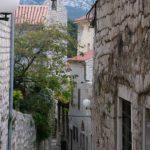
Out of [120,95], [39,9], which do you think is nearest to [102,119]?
[120,95]

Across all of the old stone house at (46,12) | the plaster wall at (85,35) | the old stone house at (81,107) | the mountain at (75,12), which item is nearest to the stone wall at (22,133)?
the old stone house at (81,107)

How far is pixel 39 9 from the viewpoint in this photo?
37.5 m

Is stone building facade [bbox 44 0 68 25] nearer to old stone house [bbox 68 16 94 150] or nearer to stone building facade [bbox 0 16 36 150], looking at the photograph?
old stone house [bbox 68 16 94 150]

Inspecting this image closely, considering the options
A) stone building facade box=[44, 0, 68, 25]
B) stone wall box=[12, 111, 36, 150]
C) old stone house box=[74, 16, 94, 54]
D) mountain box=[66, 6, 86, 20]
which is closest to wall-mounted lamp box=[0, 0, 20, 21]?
stone wall box=[12, 111, 36, 150]

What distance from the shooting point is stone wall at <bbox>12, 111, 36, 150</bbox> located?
1476 centimetres

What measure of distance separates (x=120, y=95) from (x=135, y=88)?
A: 3.27ft

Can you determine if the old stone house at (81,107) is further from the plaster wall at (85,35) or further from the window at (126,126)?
the window at (126,126)

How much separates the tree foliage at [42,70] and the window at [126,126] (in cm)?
1497

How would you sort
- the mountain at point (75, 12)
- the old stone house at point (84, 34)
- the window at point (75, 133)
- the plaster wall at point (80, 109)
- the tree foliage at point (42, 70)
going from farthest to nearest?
1. the mountain at point (75, 12)
2. the old stone house at point (84, 34)
3. the window at point (75, 133)
4. the plaster wall at point (80, 109)
5. the tree foliage at point (42, 70)

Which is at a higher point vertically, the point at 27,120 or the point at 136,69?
the point at 136,69

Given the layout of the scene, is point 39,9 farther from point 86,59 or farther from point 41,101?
point 41,101

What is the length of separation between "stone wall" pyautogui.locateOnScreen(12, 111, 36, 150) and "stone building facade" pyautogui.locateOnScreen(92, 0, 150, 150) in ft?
18.2

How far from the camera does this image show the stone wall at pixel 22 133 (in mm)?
14756

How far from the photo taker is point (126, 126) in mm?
6770
